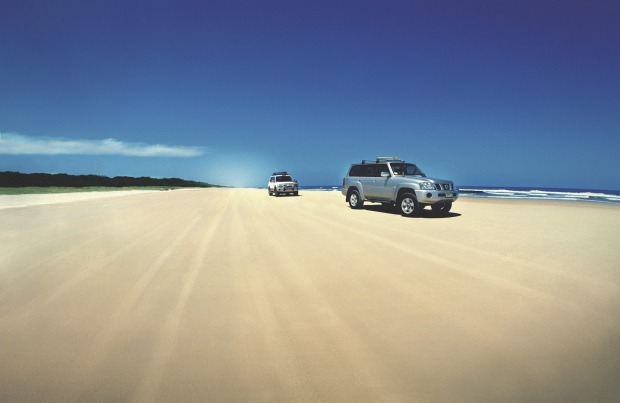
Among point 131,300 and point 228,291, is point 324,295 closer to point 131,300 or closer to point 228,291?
point 228,291

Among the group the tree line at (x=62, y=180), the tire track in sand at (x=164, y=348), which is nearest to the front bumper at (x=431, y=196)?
the tire track in sand at (x=164, y=348)

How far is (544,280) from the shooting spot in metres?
5.23

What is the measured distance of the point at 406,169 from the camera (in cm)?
1537

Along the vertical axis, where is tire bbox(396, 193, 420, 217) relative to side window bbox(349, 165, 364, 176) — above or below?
below

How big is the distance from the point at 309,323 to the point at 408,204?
36.6ft

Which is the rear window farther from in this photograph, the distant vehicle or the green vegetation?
the green vegetation

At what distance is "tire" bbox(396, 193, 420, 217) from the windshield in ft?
4.29

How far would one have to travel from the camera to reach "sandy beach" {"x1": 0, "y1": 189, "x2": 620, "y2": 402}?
2680 mm

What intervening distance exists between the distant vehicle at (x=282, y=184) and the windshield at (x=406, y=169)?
16815mm

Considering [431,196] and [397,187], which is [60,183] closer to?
[397,187]

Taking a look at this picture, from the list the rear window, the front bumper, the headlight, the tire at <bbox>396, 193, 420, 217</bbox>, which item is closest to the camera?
the front bumper

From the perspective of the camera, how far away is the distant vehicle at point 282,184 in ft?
103

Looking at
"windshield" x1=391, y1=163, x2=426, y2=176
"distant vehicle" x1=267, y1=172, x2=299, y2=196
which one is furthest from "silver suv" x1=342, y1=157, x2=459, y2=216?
"distant vehicle" x1=267, y1=172, x2=299, y2=196

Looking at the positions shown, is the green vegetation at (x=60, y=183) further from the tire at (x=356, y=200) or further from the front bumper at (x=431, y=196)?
the front bumper at (x=431, y=196)
